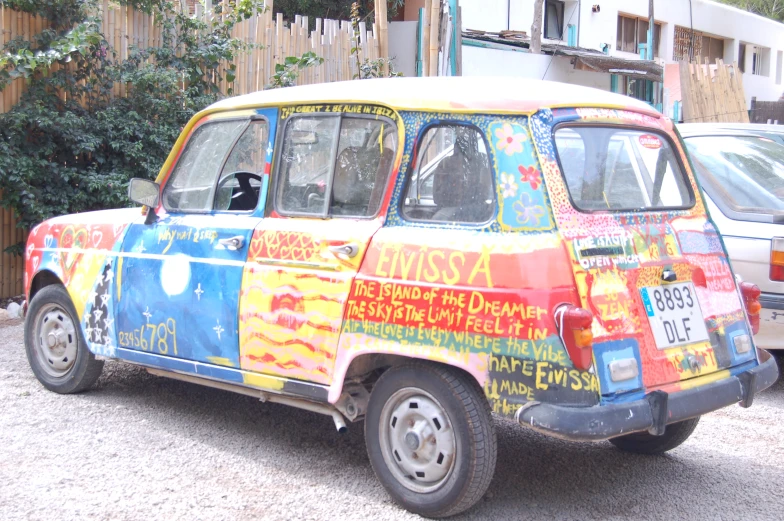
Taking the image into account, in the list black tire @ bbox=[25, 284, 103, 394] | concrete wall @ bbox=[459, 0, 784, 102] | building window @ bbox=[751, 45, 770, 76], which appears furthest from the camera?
building window @ bbox=[751, 45, 770, 76]

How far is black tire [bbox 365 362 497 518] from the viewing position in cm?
372

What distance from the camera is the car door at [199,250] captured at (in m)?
4.67

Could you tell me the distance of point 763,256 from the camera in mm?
5809

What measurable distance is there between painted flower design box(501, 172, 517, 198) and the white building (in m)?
12.0

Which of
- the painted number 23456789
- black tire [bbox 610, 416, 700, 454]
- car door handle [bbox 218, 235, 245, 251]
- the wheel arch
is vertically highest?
car door handle [bbox 218, 235, 245, 251]

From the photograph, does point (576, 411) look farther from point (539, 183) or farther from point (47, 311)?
point (47, 311)

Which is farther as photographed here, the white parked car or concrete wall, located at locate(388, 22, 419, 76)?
concrete wall, located at locate(388, 22, 419, 76)

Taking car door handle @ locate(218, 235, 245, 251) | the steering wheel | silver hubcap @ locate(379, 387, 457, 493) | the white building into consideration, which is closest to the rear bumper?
silver hubcap @ locate(379, 387, 457, 493)

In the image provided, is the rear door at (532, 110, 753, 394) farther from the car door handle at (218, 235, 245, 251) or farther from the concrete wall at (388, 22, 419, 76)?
the concrete wall at (388, 22, 419, 76)

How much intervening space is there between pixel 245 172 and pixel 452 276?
185 centimetres

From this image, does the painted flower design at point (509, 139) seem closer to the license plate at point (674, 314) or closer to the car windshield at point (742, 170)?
the license plate at point (674, 314)

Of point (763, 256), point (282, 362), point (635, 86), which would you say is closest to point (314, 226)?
point (282, 362)

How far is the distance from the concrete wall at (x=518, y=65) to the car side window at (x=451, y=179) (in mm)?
11536

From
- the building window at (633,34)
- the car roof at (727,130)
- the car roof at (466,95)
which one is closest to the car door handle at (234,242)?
the car roof at (466,95)
